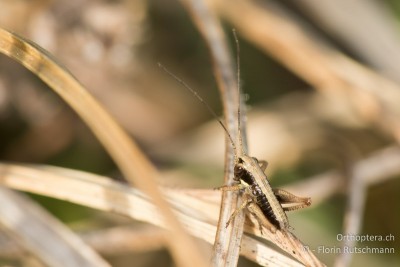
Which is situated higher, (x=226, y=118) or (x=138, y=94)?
(x=138, y=94)

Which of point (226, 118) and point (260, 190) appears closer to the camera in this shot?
point (260, 190)

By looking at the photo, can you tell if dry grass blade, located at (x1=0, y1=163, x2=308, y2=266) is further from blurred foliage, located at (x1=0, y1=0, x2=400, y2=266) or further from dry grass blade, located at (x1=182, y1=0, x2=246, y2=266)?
blurred foliage, located at (x1=0, y1=0, x2=400, y2=266)

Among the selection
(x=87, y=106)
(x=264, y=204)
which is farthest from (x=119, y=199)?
(x=264, y=204)

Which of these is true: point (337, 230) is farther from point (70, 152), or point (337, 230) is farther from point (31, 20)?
point (31, 20)

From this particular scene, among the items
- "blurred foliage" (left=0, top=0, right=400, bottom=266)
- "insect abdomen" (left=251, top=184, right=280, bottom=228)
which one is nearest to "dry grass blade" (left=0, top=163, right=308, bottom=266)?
"insect abdomen" (left=251, top=184, right=280, bottom=228)

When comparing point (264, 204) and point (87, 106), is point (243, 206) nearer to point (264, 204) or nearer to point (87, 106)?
point (264, 204)

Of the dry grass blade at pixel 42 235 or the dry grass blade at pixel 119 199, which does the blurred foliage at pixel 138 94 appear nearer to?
the dry grass blade at pixel 42 235
